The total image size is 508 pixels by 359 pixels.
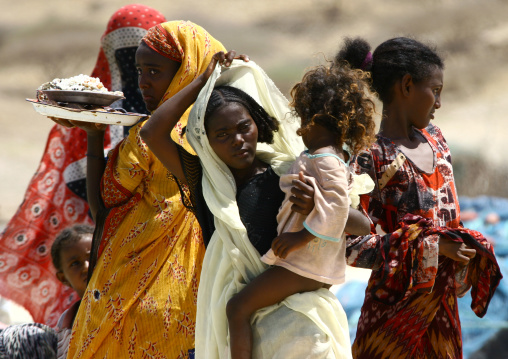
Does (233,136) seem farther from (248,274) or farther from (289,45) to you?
(289,45)

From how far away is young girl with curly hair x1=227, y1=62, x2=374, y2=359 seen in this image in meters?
2.67

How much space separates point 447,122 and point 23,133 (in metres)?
7.58

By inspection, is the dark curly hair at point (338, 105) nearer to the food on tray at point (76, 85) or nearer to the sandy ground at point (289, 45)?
the food on tray at point (76, 85)

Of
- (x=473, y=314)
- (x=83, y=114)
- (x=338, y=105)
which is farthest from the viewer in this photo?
(x=473, y=314)

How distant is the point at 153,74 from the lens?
12.3 feet

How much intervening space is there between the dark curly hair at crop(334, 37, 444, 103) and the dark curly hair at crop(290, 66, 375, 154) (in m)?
0.48

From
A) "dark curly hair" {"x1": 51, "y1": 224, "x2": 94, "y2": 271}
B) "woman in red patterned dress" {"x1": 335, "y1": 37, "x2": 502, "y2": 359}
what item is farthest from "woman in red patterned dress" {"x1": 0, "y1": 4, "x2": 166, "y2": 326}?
"woman in red patterned dress" {"x1": 335, "y1": 37, "x2": 502, "y2": 359}

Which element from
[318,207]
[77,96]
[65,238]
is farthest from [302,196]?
[65,238]

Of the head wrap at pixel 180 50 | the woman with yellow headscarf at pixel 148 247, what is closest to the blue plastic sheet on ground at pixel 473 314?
the woman with yellow headscarf at pixel 148 247

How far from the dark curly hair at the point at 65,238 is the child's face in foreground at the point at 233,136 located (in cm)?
215

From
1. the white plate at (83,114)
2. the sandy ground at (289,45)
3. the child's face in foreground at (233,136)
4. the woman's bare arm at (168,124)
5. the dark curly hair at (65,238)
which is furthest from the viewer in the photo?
the sandy ground at (289,45)

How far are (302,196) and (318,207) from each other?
0.07 m

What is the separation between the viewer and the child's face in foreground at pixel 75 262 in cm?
486

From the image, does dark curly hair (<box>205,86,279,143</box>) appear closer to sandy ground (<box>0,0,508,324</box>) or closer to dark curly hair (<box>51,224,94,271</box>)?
dark curly hair (<box>51,224,94,271</box>)
